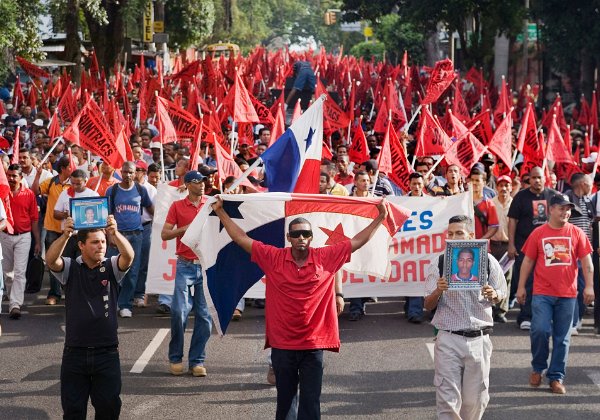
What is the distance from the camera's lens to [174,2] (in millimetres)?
39000

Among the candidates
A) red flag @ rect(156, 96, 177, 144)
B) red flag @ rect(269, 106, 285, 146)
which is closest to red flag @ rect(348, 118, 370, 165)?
red flag @ rect(269, 106, 285, 146)

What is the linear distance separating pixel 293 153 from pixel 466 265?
1952mm

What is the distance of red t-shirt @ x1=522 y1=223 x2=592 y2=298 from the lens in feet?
33.6

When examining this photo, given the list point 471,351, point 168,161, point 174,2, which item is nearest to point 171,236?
point 471,351

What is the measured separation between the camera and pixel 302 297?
8.07m

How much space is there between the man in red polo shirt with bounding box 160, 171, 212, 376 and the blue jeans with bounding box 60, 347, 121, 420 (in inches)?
104

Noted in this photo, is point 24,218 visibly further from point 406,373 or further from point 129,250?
point 129,250

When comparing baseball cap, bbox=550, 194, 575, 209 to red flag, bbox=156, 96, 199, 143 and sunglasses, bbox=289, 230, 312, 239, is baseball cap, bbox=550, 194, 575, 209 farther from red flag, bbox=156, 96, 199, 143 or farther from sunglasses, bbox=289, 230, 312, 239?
red flag, bbox=156, 96, 199, 143

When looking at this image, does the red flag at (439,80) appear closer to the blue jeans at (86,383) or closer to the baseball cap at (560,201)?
the baseball cap at (560,201)

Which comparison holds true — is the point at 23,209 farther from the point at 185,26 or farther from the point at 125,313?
the point at 185,26

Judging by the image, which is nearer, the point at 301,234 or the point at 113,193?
the point at 301,234

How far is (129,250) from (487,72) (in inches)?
1688

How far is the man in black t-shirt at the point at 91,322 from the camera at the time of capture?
7.92 meters

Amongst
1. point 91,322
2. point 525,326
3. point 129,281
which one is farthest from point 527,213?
point 91,322
